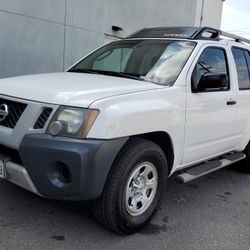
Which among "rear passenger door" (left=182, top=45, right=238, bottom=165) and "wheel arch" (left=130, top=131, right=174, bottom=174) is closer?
"wheel arch" (left=130, top=131, right=174, bottom=174)

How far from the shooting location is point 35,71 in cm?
858

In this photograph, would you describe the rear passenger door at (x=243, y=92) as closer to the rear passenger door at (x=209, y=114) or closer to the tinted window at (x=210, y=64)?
the rear passenger door at (x=209, y=114)

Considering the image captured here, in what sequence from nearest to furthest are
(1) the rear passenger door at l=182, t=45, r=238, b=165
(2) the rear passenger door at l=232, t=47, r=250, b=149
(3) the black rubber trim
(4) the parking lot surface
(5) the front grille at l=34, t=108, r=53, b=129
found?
(3) the black rubber trim
(5) the front grille at l=34, t=108, r=53, b=129
(4) the parking lot surface
(1) the rear passenger door at l=182, t=45, r=238, b=165
(2) the rear passenger door at l=232, t=47, r=250, b=149

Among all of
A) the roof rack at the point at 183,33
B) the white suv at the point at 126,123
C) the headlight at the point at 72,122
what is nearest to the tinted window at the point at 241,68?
the white suv at the point at 126,123

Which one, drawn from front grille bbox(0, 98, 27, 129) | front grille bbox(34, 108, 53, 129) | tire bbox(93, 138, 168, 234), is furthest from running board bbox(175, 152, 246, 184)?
front grille bbox(0, 98, 27, 129)

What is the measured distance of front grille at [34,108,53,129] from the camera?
3.14 metres

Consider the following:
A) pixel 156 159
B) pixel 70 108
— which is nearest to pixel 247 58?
pixel 156 159

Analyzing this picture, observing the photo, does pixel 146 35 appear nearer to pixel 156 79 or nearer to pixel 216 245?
pixel 156 79

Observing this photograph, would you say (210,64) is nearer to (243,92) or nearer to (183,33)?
(183,33)

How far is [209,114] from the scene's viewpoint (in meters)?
4.29

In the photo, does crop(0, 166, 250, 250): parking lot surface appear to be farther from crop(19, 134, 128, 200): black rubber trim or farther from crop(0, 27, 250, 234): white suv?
crop(19, 134, 128, 200): black rubber trim

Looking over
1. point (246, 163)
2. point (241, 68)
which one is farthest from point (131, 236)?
point (246, 163)

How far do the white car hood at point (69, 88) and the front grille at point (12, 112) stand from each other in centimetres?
7

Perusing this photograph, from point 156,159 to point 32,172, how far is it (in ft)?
3.71
